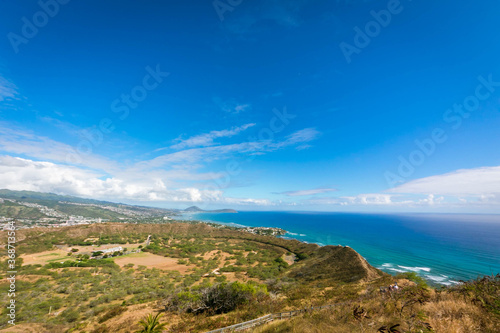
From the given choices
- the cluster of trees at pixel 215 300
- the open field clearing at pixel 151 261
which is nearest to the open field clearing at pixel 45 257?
the open field clearing at pixel 151 261

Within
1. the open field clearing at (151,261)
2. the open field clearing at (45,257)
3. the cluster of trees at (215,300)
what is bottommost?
the open field clearing at (151,261)

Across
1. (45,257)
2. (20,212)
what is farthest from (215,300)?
(20,212)

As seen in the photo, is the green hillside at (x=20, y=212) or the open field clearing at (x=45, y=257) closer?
the open field clearing at (x=45, y=257)

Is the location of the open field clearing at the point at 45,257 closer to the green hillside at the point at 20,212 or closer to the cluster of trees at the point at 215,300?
the cluster of trees at the point at 215,300

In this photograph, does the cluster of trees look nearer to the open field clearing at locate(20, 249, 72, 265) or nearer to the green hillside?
the open field clearing at locate(20, 249, 72, 265)

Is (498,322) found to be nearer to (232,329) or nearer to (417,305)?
(417,305)

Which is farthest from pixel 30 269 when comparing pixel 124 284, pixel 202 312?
pixel 202 312

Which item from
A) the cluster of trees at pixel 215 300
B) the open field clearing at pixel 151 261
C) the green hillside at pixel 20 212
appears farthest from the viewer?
the green hillside at pixel 20 212

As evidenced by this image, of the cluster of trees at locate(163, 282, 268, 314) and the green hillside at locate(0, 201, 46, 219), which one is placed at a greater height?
the cluster of trees at locate(163, 282, 268, 314)

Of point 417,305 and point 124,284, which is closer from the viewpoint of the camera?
point 417,305

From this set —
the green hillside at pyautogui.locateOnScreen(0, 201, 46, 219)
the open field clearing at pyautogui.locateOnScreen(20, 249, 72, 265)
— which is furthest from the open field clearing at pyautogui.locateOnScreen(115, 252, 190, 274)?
the green hillside at pyautogui.locateOnScreen(0, 201, 46, 219)

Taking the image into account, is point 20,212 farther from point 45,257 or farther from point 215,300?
point 215,300
